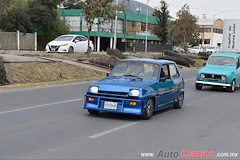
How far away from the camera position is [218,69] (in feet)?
64.6

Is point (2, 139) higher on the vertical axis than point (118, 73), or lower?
lower

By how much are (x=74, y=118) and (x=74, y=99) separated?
4.21 meters

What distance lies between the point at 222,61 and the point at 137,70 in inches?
397

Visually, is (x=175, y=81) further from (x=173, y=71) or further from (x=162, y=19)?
(x=162, y=19)

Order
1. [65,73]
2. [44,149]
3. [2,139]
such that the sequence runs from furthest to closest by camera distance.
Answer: [65,73] → [2,139] → [44,149]

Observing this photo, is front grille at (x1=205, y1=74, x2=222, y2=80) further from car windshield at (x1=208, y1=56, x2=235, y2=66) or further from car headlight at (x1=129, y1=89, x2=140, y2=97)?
car headlight at (x1=129, y1=89, x2=140, y2=97)

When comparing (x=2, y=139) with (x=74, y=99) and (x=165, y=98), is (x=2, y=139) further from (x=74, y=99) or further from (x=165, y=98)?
(x=74, y=99)

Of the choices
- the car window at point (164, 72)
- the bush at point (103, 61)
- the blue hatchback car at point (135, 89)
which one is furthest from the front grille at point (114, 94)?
the bush at point (103, 61)

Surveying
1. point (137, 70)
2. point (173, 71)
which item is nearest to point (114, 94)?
Answer: point (137, 70)

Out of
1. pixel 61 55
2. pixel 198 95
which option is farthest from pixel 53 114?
pixel 61 55

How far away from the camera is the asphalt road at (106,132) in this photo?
7164 millimetres

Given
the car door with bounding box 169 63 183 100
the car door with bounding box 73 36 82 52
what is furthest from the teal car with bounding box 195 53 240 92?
the car door with bounding box 73 36 82 52

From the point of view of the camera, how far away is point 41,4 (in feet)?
189

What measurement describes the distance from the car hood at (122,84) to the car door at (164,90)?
1.60 ft
